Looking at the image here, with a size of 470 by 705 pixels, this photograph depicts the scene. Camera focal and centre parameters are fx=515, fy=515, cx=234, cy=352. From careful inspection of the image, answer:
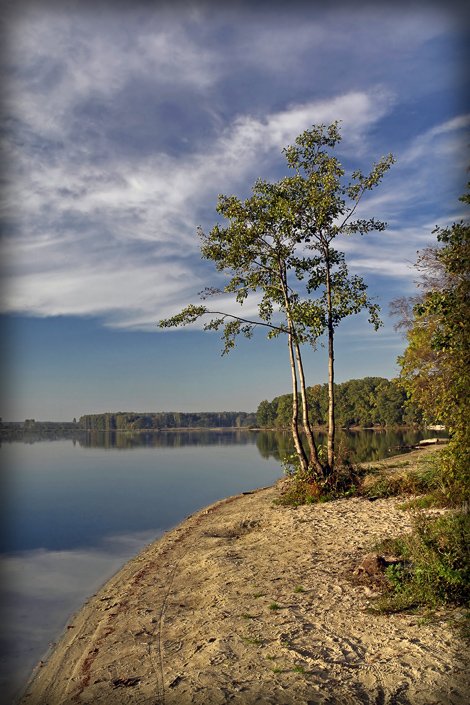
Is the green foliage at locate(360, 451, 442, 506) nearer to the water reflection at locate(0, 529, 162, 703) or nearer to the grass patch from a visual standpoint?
the water reflection at locate(0, 529, 162, 703)

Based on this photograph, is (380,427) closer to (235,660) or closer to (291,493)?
(291,493)

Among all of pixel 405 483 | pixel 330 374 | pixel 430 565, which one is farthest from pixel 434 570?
pixel 330 374

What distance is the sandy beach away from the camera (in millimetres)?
5750

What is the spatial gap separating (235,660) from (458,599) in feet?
11.2

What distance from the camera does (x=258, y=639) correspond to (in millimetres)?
7000

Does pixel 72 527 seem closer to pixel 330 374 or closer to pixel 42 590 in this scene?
pixel 42 590

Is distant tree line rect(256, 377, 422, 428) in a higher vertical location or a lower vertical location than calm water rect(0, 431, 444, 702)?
higher

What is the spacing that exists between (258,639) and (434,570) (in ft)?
9.09

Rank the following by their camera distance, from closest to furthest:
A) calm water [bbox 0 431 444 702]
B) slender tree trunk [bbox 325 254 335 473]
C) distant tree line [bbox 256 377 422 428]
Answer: calm water [bbox 0 431 444 702]
slender tree trunk [bbox 325 254 335 473]
distant tree line [bbox 256 377 422 428]

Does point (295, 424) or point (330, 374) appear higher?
point (330, 374)

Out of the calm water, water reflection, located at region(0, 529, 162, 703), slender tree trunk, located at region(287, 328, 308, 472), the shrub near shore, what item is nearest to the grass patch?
the shrub near shore

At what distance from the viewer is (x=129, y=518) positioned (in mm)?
25469

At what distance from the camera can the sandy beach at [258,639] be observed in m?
5.75

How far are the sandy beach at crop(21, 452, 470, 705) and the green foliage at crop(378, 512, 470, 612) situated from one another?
0.36 m
